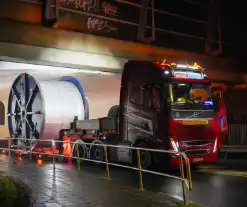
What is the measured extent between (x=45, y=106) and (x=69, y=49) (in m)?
2.57

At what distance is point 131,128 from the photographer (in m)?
13.3

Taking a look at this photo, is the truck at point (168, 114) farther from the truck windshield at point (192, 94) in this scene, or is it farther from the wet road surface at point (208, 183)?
the wet road surface at point (208, 183)

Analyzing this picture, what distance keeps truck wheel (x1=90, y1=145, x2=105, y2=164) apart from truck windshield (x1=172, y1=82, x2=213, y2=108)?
364 cm

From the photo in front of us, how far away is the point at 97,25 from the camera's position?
17.6m

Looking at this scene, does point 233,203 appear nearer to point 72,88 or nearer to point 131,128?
point 131,128

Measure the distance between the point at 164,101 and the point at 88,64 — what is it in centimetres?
591

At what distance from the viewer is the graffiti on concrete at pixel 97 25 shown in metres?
17.4

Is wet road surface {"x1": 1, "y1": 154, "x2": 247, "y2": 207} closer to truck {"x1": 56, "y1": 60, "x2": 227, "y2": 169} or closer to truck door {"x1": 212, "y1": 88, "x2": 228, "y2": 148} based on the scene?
truck {"x1": 56, "y1": 60, "x2": 227, "y2": 169}

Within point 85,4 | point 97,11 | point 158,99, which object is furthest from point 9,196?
point 97,11

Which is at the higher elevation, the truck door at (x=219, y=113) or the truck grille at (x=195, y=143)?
the truck door at (x=219, y=113)

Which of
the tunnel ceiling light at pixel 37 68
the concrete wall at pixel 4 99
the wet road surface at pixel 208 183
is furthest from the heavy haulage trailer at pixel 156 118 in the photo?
the concrete wall at pixel 4 99

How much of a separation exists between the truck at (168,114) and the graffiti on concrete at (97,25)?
14.0 ft

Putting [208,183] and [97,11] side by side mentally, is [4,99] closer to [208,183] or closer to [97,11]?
[97,11]

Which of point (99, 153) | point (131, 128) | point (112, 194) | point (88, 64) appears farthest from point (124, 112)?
point (112, 194)
